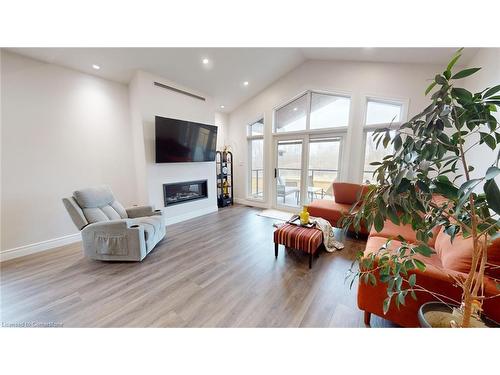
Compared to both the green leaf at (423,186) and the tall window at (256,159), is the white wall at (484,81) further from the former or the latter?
the tall window at (256,159)

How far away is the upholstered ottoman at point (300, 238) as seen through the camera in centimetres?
224

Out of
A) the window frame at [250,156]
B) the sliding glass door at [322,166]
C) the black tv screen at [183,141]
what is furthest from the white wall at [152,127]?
the sliding glass door at [322,166]

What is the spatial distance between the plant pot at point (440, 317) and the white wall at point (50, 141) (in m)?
4.46

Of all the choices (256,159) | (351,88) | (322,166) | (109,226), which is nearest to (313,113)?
(351,88)

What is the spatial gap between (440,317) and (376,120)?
11.4ft

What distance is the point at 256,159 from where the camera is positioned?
542 cm

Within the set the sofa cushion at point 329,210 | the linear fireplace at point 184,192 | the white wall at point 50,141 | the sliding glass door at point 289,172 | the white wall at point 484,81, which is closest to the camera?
the white wall at point 484,81

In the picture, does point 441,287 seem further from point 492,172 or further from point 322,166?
point 322,166

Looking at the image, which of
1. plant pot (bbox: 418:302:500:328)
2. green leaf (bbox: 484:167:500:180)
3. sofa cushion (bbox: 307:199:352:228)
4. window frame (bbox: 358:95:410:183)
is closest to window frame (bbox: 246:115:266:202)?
sofa cushion (bbox: 307:199:352:228)
